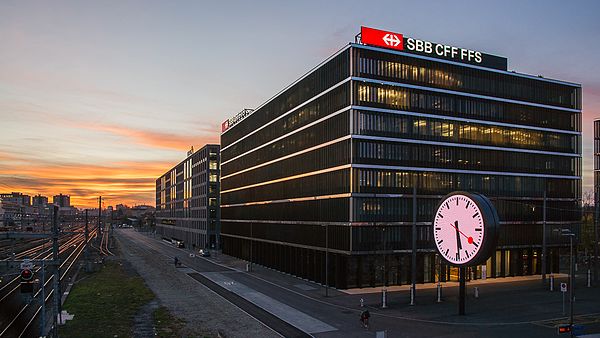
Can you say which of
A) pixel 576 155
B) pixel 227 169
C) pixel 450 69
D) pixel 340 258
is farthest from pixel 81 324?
pixel 227 169

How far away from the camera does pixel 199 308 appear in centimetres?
5491

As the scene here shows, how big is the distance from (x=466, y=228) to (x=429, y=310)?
10.2 m

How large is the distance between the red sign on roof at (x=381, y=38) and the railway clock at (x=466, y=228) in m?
29.5

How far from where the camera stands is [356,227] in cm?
6806

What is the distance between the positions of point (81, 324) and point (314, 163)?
4435 centimetres

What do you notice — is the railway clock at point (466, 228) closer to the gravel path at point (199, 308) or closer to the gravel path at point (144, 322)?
the gravel path at point (199, 308)

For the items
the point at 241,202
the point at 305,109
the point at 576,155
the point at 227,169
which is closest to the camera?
the point at 305,109

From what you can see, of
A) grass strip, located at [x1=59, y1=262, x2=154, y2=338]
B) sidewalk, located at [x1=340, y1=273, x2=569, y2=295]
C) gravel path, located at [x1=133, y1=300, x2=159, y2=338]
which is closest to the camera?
gravel path, located at [x1=133, y1=300, x2=159, y2=338]

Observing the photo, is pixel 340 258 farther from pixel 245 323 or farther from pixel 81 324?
pixel 81 324

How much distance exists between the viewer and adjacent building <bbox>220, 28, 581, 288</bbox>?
6988 centimetres

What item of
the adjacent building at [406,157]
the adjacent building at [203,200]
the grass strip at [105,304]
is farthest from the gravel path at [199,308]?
the adjacent building at [203,200]

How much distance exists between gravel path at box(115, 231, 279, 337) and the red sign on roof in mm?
40772

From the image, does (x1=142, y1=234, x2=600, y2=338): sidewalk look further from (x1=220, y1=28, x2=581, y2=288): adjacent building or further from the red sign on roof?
the red sign on roof

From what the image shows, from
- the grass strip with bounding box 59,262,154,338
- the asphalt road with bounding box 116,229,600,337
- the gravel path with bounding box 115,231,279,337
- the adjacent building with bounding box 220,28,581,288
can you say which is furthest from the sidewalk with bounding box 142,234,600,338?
the grass strip with bounding box 59,262,154,338
